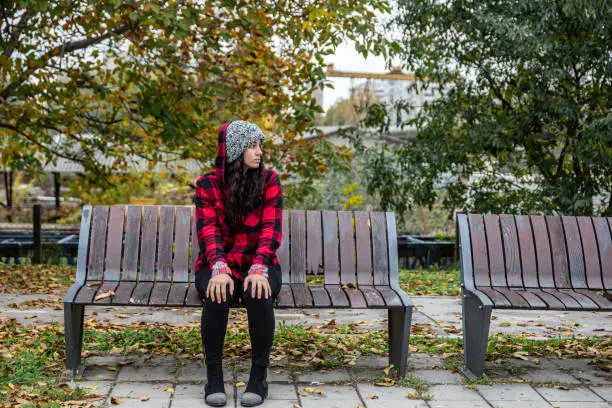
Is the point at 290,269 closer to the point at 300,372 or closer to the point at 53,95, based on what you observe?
the point at 300,372

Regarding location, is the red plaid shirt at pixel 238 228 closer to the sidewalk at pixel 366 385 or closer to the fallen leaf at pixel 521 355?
the sidewalk at pixel 366 385

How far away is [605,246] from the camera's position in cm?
498

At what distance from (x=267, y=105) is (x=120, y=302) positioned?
570 centimetres

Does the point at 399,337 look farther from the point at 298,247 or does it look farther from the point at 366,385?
the point at 298,247

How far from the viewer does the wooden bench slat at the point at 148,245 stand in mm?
4633

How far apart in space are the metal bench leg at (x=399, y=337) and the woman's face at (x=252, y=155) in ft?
3.79

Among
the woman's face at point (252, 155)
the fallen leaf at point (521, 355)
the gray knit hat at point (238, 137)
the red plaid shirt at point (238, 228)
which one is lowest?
the fallen leaf at point (521, 355)

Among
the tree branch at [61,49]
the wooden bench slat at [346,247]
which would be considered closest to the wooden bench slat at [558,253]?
the wooden bench slat at [346,247]

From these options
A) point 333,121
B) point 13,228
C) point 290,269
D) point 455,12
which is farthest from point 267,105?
point 333,121

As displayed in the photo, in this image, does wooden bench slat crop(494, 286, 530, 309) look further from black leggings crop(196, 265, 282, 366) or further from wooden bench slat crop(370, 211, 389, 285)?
black leggings crop(196, 265, 282, 366)

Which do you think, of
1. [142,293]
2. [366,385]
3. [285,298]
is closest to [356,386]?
[366,385]

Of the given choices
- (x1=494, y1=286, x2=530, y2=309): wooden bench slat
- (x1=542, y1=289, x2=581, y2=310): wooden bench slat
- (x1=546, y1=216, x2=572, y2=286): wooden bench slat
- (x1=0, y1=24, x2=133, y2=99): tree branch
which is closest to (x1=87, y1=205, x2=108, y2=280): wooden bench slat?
(x1=494, y1=286, x2=530, y2=309): wooden bench slat

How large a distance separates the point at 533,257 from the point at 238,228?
2008 millimetres

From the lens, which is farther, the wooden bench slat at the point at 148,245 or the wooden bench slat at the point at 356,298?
the wooden bench slat at the point at 148,245
